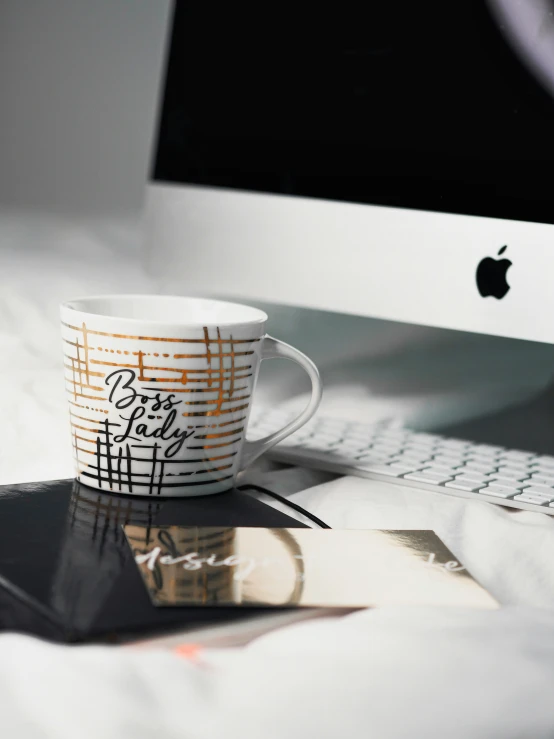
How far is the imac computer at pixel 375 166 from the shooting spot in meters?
0.55

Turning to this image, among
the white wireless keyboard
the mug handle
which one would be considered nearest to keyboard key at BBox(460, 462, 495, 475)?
the white wireless keyboard

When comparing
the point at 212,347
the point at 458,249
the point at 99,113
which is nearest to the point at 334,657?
the point at 212,347

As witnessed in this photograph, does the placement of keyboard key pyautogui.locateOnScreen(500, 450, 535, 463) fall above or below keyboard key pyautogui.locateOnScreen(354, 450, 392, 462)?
above

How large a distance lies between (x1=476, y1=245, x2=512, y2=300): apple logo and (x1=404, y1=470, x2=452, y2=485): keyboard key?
0.14 metres

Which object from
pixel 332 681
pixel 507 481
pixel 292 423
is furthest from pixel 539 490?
pixel 332 681

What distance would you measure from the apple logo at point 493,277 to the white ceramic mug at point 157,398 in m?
0.19

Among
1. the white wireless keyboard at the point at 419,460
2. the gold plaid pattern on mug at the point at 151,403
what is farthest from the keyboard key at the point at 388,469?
the gold plaid pattern on mug at the point at 151,403

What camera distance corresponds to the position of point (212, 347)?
1.36ft

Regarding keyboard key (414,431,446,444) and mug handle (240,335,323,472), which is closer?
mug handle (240,335,323,472)

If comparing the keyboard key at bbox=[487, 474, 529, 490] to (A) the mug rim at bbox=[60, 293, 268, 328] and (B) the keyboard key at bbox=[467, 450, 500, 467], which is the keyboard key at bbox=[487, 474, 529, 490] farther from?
(A) the mug rim at bbox=[60, 293, 268, 328]

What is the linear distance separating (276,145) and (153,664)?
1.55 feet

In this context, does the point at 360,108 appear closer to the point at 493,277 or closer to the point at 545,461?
the point at 493,277

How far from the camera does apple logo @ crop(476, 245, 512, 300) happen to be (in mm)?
553

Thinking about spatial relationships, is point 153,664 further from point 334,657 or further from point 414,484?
point 414,484
